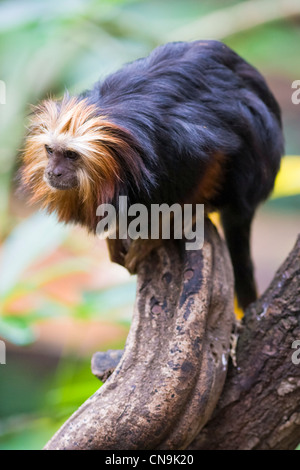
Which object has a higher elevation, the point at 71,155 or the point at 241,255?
the point at 71,155

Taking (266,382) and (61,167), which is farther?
(266,382)

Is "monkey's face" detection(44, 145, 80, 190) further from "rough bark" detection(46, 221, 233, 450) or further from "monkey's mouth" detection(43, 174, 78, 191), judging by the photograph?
"rough bark" detection(46, 221, 233, 450)

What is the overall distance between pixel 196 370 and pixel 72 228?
1050mm

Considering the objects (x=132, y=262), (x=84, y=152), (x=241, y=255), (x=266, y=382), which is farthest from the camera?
(x=241, y=255)

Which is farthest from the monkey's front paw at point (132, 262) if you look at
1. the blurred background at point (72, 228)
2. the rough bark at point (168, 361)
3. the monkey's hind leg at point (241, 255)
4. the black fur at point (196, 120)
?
the blurred background at point (72, 228)

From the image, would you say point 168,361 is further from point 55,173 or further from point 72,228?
point 72,228

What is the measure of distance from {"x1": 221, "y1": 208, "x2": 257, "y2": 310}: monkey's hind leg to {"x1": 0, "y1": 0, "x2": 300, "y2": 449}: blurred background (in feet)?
1.36

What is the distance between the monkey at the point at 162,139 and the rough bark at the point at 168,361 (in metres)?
0.21

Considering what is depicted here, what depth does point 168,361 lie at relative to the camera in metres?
1.88

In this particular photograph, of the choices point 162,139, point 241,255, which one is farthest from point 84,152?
point 241,255

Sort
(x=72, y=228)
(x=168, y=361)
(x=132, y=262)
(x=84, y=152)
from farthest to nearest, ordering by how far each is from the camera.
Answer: (x=72, y=228) < (x=132, y=262) < (x=168, y=361) < (x=84, y=152)

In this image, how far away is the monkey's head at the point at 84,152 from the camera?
1.76 meters

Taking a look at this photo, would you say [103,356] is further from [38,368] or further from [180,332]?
[38,368]

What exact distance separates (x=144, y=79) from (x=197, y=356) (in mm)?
894
